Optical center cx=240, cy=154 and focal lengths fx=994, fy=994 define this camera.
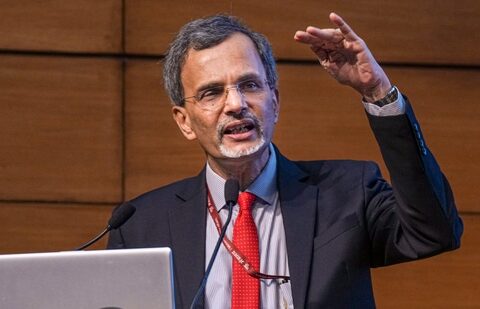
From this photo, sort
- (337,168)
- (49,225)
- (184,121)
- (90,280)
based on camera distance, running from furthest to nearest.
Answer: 1. (49,225)
2. (184,121)
3. (337,168)
4. (90,280)

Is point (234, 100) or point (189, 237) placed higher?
point (234, 100)

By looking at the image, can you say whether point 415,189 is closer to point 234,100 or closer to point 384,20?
point 234,100

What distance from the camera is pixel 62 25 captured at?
150 inches

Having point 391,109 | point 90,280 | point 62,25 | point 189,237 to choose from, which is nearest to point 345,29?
point 391,109

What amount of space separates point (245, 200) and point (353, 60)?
49 centimetres

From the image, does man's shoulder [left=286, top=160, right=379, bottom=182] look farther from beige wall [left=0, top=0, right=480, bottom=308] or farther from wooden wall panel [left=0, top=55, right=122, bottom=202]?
wooden wall panel [left=0, top=55, right=122, bottom=202]

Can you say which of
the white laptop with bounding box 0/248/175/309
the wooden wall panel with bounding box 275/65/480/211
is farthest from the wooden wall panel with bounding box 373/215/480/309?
the white laptop with bounding box 0/248/175/309

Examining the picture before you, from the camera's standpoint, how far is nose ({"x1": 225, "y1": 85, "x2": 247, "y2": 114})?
254cm

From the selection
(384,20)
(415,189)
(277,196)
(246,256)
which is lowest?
(246,256)

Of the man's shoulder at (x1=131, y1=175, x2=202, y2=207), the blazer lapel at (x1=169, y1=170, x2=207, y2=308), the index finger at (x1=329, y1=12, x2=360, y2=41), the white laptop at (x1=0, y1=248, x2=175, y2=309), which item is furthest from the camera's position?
the man's shoulder at (x1=131, y1=175, x2=202, y2=207)

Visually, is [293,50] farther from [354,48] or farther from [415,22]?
[354,48]

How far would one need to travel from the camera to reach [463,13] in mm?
3754

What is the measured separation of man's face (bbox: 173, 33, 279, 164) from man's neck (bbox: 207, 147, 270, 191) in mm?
41

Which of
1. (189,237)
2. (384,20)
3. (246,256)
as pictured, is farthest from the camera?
(384,20)
